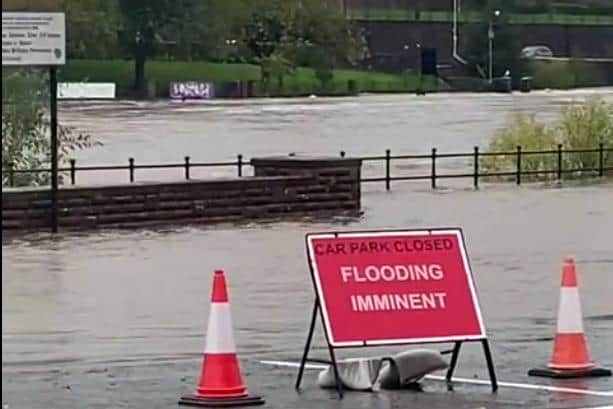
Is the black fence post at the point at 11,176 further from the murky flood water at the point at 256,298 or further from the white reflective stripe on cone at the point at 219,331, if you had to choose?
the white reflective stripe on cone at the point at 219,331

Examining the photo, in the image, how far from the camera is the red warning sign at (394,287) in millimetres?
11336

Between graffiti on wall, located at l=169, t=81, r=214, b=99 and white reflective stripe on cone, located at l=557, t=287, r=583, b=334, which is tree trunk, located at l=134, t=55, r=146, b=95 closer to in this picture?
graffiti on wall, located at l=169, t=81, r=214, b=99

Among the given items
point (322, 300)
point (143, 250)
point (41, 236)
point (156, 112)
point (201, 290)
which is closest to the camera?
point (322, 300)

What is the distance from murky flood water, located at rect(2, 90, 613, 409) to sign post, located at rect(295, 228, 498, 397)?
1.22 feet

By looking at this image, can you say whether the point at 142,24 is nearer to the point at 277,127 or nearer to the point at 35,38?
the point at 277,127

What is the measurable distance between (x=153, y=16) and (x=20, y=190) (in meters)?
79.1

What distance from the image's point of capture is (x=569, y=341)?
1236 cm

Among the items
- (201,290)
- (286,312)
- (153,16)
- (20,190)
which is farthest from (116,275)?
(153,16)

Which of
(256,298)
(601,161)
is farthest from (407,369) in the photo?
(601,161)

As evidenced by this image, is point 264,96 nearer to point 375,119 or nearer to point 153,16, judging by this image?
point 153,16

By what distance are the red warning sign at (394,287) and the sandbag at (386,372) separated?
26cm

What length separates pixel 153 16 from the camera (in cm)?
10506

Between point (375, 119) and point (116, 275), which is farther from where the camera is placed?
point (375, 119)

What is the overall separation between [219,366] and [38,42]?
51.8ft
